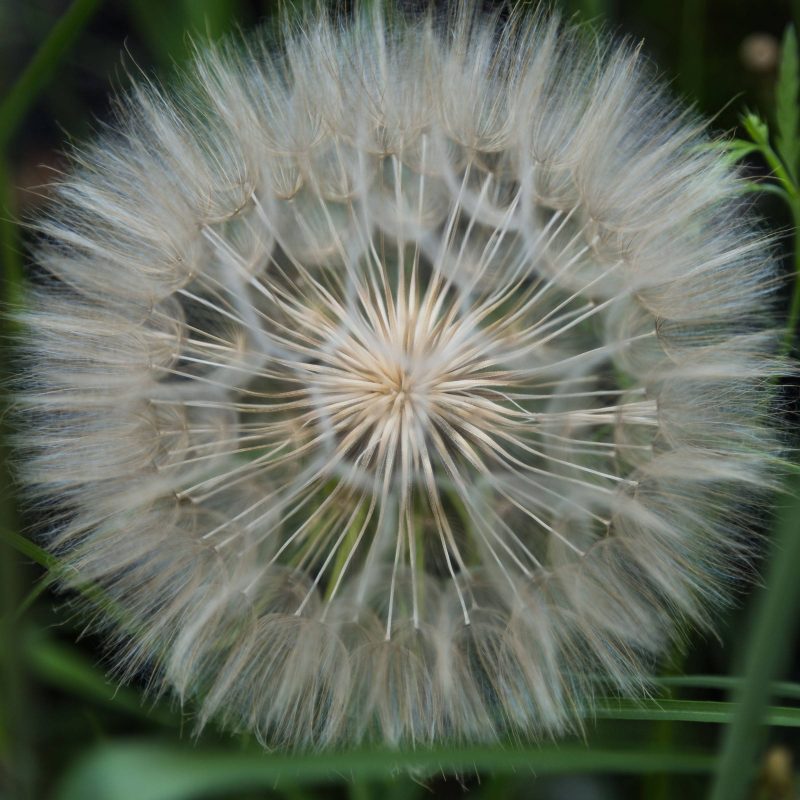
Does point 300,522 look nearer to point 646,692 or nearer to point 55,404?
point 55,404

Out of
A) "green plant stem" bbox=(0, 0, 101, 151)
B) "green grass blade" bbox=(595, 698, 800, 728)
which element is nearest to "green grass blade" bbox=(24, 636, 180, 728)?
"green grass blade" bbox=(595, 698, 800, 728)

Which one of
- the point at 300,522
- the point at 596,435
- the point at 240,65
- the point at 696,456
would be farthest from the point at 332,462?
the point at 240,65

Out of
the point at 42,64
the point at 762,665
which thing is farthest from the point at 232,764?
the point at 42,64

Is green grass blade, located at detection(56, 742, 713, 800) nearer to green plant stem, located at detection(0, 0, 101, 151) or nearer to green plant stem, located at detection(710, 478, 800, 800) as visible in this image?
green plant stem, located at detection(710, 478, 800, 800)

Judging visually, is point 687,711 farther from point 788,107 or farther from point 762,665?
point 788,107

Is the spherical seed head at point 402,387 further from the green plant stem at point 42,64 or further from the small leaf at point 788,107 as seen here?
the green plant stem at point 42,64

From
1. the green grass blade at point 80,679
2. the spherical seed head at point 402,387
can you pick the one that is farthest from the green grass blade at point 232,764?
the green grass blade at point 80,679
